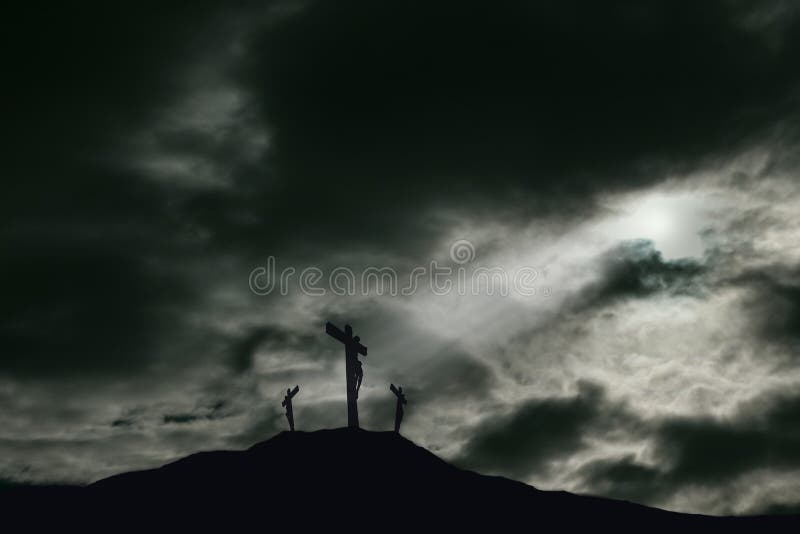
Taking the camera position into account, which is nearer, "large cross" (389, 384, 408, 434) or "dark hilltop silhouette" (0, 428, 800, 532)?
"dark hilltop silhouette" (0, 428, 800, 532)

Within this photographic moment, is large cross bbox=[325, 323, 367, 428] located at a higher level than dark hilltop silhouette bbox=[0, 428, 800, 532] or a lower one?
higher

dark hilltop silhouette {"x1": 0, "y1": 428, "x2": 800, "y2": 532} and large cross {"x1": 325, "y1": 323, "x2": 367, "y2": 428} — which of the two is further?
large cross {"x1": 325, "y1": 323, "x2": 367, "y2": 428}

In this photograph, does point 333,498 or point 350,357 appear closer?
point 333,498

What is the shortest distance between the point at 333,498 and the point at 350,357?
6.41 m

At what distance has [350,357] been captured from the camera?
2614 centimetres

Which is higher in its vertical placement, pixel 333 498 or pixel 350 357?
pixel 350 357

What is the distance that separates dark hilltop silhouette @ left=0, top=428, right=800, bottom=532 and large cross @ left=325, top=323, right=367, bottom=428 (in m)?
1.01

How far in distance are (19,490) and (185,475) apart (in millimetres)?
5916

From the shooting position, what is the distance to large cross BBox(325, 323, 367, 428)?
81.7 ft

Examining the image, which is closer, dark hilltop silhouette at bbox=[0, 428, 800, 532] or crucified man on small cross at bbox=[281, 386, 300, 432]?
dark hilltop silhouette at bbox=[0, 428, 800, 532]

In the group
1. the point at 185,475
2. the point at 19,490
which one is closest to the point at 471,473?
the point at 185,475

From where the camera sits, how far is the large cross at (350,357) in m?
24.9

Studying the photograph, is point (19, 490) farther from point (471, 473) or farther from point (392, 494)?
point (471, 473)

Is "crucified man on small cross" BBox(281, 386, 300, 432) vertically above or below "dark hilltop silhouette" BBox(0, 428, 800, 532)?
above
